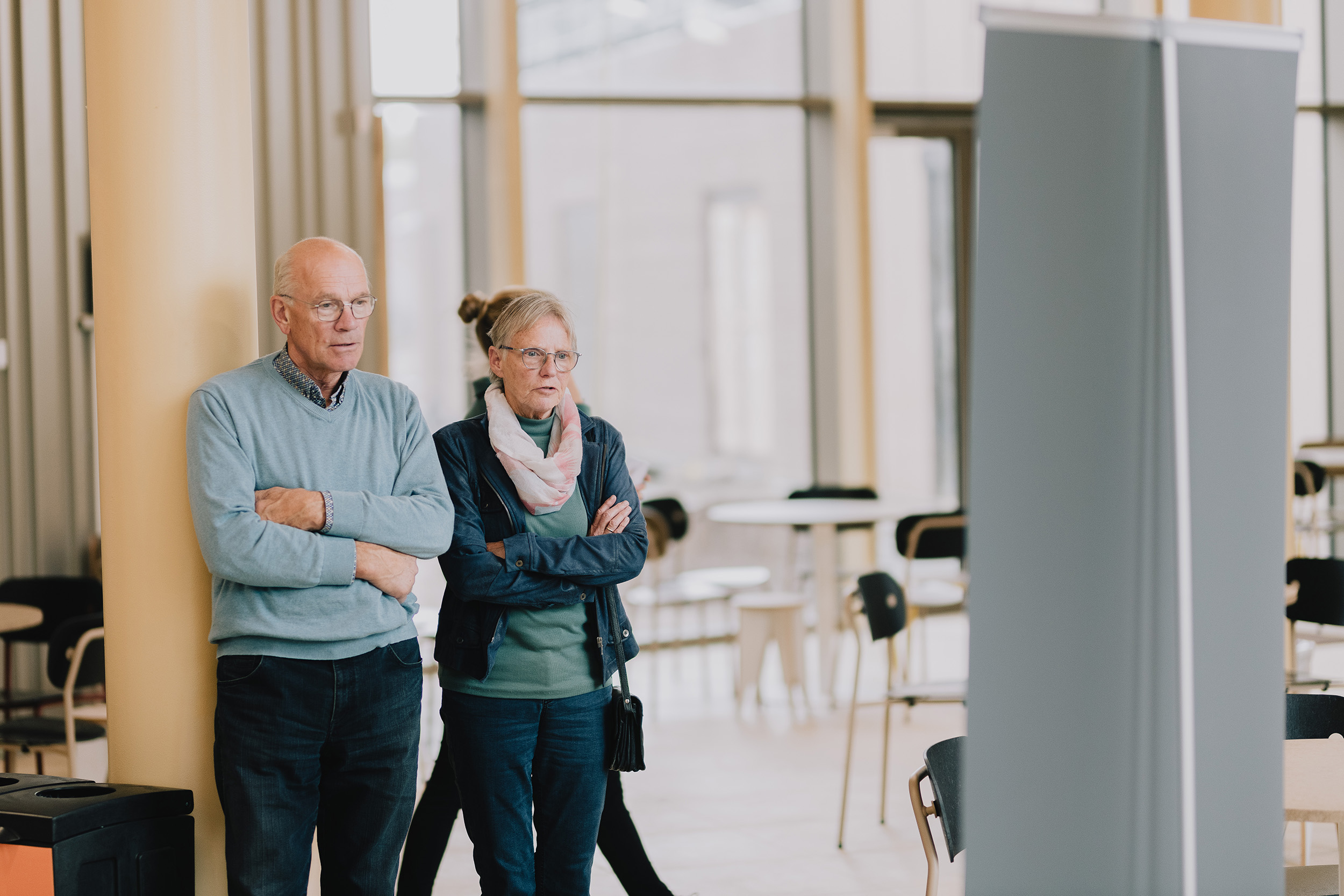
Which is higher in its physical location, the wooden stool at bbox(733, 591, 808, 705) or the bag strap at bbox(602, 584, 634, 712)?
the bag strap at bbox(602, 584, 634, 712)

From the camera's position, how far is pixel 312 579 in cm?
220

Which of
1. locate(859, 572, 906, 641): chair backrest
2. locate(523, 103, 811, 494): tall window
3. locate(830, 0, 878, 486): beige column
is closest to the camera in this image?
locate(859, 572, 906, 641): chair backrest

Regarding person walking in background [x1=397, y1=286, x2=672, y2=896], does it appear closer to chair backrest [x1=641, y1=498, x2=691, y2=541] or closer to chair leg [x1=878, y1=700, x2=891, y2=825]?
chair leg [x1=878, y1=700, x2=891, y2=825]

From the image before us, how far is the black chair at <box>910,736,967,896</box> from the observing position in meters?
2.34

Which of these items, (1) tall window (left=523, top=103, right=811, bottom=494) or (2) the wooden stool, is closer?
(2) the wooden stool

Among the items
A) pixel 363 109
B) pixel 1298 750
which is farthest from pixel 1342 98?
pixel 1298 750

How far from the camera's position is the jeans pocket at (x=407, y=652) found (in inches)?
93.3

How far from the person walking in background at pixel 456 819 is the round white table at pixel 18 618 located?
1793 mm

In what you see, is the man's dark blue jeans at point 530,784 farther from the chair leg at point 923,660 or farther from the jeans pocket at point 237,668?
the chair leg at point 923,660

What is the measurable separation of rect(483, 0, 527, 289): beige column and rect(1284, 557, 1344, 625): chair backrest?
417 cm

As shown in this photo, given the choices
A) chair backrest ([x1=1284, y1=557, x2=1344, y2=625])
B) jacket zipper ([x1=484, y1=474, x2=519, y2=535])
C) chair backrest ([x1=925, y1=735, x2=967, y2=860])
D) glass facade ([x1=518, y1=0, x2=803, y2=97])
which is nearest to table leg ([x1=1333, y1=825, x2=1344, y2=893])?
chair backrest ([x1=925, y1=735, x2=967, y2=860])

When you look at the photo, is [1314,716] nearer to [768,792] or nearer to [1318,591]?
[1318,591]

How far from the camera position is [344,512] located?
227 cm

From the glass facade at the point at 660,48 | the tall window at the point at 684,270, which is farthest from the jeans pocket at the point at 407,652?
the glass facade at the point at 660,48
